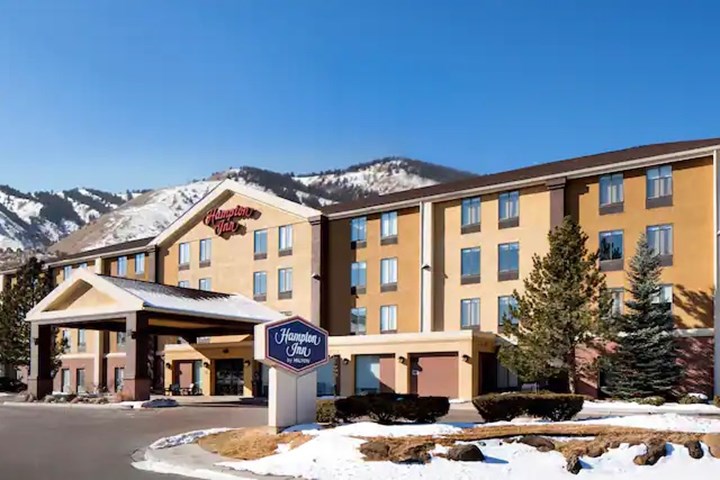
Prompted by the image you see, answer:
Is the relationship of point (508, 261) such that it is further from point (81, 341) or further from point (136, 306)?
point (81, 341)

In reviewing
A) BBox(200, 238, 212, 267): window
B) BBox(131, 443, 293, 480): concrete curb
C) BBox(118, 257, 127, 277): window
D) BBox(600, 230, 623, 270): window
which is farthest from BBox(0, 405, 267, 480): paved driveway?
BBox(118, 257, 127, 277): window

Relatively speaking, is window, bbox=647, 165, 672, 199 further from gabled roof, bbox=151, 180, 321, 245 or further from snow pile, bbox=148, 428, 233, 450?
snow pile, bbox=148, 428, 233, 450

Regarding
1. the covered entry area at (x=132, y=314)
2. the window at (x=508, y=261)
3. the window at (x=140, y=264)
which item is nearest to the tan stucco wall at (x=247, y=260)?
the covered entry area at (x=132, y=314)

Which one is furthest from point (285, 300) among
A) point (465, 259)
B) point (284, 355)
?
point (284, 355)

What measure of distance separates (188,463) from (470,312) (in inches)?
1165

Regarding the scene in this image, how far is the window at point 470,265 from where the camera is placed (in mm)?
45844

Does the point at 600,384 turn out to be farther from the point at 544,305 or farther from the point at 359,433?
the point at 359,433

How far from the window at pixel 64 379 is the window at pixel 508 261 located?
38901mm

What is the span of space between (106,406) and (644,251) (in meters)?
26.3

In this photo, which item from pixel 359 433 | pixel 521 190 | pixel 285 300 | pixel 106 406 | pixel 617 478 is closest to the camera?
pixel 617 478

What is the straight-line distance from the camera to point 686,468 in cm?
1520

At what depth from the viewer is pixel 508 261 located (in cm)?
4459

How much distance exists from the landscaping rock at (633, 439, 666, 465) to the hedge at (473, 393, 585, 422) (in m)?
5.37

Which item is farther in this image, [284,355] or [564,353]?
[564,353]
